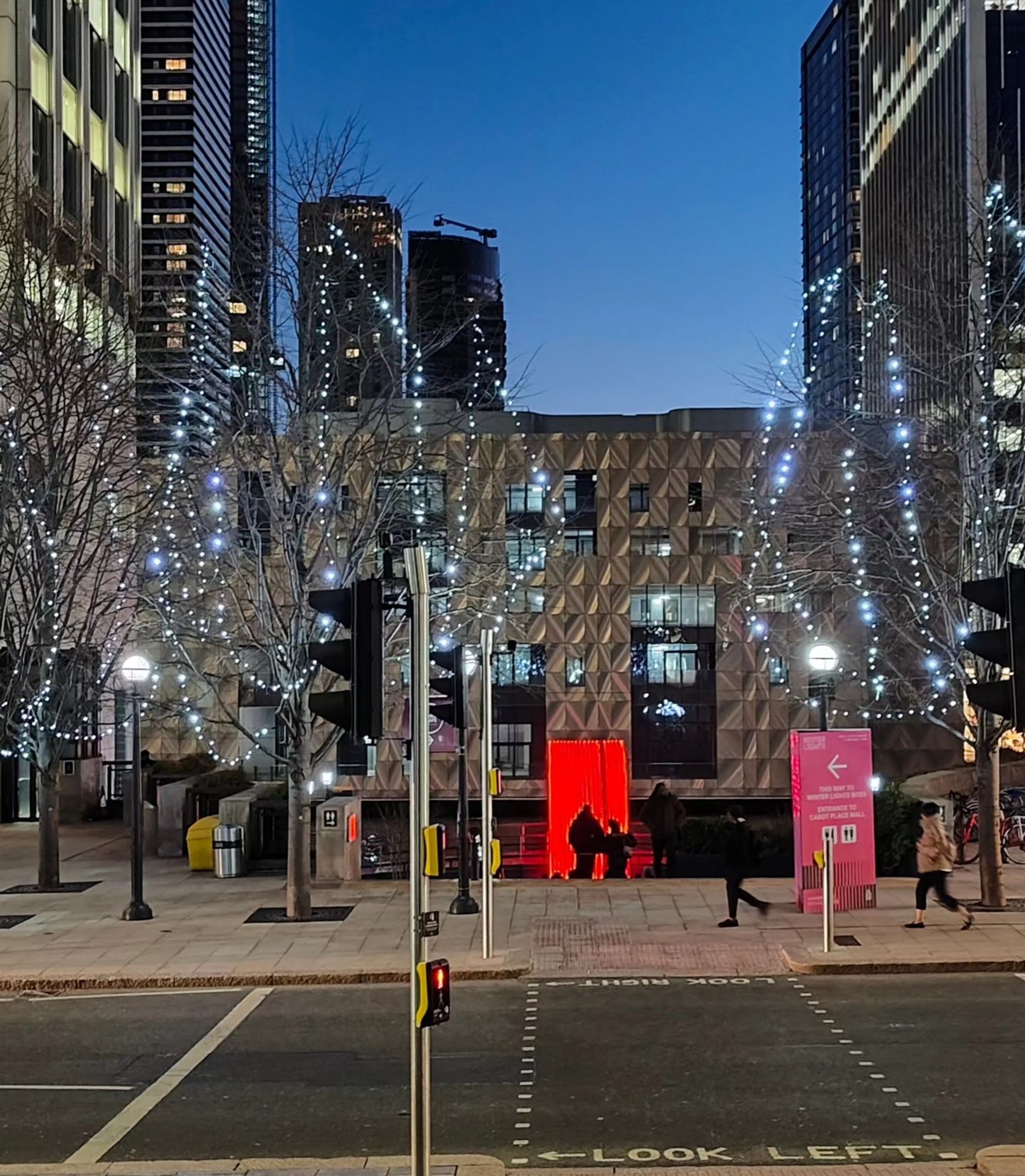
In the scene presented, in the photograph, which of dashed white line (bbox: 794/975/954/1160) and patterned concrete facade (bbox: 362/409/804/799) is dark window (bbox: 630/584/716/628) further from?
dashed white line (bbox: 794/975/954/1160)

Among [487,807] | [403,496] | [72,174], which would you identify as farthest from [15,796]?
[487,807]

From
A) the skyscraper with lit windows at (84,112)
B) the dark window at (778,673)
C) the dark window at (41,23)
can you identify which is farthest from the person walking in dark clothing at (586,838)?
the dark window at (41,23)

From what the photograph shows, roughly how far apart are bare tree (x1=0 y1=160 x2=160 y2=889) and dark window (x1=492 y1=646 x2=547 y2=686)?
20.0m

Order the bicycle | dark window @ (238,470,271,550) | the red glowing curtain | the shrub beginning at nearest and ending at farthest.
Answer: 1. dark window @ (238,470,271,550)
2. the shrub
3. the bicycle
4. the red glowing curtain

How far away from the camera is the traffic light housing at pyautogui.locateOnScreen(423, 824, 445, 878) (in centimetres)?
713

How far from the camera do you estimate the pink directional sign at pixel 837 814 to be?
665 inches

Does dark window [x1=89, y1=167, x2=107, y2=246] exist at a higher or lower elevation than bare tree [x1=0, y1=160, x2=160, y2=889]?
higher

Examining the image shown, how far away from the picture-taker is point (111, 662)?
20.9 meters

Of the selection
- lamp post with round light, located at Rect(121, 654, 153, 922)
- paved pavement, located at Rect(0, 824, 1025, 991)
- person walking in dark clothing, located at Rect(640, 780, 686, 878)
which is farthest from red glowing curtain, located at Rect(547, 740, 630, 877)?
lamp post with round light, located at Rect(121, 654, 153, 922)

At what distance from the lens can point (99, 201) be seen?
40.2m

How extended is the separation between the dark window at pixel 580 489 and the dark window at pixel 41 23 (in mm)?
19499

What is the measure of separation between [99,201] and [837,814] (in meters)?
32.4

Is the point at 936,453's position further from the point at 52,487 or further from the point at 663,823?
the point at 52,487

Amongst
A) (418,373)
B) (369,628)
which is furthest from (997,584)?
(418,373)
